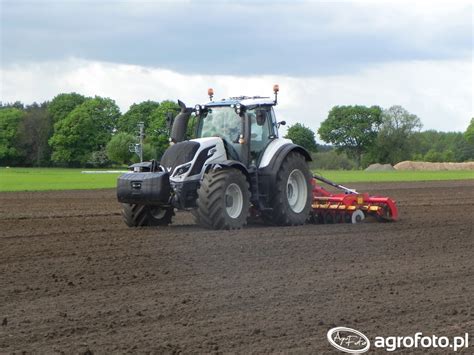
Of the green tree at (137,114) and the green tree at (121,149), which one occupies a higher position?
the green tree at (137,114)

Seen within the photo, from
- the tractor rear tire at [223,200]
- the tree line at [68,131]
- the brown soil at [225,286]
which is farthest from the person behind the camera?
the tree line at [68,131]

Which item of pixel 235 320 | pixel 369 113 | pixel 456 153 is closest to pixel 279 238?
pixel 235 320

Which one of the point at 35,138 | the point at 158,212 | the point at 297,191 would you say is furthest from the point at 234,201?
the point at 35,138

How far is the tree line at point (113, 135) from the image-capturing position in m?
68.9

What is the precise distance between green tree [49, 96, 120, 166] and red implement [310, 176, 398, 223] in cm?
6406

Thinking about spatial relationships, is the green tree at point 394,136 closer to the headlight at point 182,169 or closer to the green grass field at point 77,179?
the green grass field at point 77,179

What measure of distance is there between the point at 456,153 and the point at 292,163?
85.5 m

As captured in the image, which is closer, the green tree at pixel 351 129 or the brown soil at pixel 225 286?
the brown soil at pixel 225 286

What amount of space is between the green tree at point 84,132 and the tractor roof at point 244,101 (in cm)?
6475

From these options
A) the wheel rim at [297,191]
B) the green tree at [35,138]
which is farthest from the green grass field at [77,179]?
the green tree at [35,138]

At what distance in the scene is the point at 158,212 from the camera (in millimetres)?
15211

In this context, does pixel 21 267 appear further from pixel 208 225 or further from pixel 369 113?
pixel 369 113

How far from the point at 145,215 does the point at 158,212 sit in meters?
0.38

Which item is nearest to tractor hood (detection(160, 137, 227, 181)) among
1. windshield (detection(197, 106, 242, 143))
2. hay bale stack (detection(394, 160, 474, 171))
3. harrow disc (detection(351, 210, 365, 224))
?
windshield (detection(197, 106, 242, 143))
